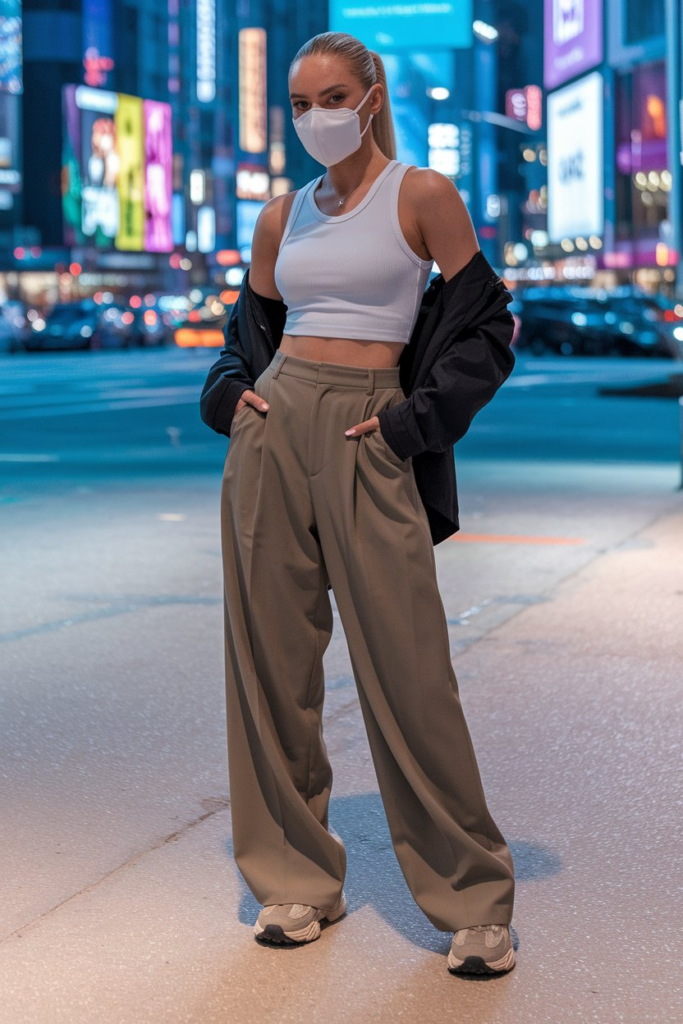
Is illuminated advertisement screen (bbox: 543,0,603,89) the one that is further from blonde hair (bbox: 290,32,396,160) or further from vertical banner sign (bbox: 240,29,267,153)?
blonde hair (bbox: 290,32,396,160)

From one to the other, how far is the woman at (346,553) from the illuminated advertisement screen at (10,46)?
287 ft

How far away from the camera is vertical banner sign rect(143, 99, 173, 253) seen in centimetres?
9656

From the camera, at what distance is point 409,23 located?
1444 inches

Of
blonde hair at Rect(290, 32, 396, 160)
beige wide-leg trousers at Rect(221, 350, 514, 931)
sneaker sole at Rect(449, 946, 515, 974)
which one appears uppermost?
blonde hair at Rect(290, 32, 396, 160)

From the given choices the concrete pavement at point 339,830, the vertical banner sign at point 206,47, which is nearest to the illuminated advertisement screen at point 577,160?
the concrete pavement at point 339,830

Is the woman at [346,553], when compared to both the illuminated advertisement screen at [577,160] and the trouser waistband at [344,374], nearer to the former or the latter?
the trouser waistband at [344,374]

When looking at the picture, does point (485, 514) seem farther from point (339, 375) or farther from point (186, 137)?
point (186, 137)

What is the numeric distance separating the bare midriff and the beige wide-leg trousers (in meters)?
0.04

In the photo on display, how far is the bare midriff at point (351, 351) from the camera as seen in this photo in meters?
3.64

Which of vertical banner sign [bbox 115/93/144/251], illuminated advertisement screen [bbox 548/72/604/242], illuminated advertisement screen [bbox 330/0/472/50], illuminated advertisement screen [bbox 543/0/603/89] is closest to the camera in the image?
illuminated advertisement screen [bbox 330/0/472/50]

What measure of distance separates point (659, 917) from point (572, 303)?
131 feet

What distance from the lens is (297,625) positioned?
146 inches

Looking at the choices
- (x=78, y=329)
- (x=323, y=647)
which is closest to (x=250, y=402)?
(x=323, y=647)

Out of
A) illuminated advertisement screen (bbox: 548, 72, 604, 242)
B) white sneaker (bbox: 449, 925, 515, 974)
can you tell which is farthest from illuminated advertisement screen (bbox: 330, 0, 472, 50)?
white sneaker (bbox: 449, 925, 515, 974)
